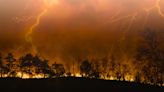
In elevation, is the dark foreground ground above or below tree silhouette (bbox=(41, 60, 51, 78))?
below

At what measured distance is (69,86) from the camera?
367 feet

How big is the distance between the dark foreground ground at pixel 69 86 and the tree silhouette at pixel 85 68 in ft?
62.7

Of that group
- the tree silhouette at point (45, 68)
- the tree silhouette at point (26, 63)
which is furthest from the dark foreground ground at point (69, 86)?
the tree silhouette at point (45, 68)

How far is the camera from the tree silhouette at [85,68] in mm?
141750

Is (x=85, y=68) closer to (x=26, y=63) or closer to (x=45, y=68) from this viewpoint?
(x=45, y=68)

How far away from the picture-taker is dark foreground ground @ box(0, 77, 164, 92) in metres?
106

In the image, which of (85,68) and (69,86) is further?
(85,68)

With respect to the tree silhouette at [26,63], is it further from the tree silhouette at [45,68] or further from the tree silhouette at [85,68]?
the tree silhouette at [85,68]

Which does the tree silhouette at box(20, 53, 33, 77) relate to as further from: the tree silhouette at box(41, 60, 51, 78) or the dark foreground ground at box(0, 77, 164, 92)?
the dark foreground ground at box(0, 77, 164, 92)

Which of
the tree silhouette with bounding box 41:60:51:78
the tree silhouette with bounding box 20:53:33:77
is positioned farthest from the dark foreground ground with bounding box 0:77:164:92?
the tree silhouette with bounding box 41:60:51:78

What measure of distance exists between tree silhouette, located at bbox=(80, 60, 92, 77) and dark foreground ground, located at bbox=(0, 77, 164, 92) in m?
19.1

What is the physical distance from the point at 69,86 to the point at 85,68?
31.8 m

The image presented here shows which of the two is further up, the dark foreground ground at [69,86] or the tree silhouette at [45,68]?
the tree silhouette at [45,68]

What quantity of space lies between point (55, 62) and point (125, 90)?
47108 millimetres
